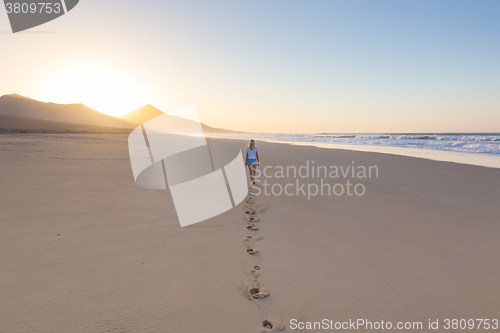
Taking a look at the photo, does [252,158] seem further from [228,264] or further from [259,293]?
[259,293]

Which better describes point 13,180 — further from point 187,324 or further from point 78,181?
point 187,324

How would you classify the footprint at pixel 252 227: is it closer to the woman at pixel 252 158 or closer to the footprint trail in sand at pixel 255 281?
the footprint trail in sand at pixel 255 281

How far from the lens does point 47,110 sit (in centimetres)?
11275

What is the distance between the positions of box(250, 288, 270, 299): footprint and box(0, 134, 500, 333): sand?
5 cm

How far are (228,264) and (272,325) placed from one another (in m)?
1.11

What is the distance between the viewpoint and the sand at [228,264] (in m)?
2.33

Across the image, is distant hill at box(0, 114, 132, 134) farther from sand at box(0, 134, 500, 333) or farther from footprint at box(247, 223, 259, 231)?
footprint at box(247, 223, 259, 231)

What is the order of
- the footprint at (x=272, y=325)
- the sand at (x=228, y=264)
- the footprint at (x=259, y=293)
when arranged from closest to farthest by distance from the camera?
the footprint at (x=272, y=325) < the sand at (x=228, y=264) < the footprint at (x=259, y=293)

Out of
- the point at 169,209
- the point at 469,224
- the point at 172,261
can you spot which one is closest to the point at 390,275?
the point at 172,261

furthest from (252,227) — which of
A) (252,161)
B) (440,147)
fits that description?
(440,147)

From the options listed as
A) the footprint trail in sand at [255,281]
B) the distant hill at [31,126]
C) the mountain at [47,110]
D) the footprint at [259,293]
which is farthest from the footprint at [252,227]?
the mountain at [47,110]

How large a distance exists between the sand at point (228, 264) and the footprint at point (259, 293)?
5cm

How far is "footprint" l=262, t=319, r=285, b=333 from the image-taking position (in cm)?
221

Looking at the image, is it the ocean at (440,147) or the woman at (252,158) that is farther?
the ocean at (440,147)
